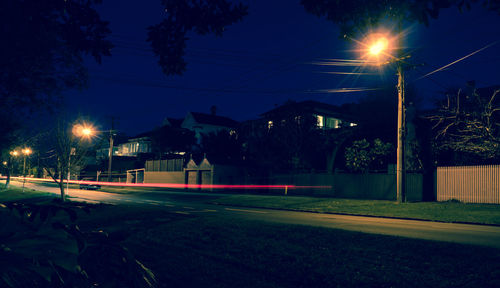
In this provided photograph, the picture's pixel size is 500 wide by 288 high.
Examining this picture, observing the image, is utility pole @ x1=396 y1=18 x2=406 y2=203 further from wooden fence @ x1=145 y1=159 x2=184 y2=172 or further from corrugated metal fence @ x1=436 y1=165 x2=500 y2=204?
wooden fence @ x1=145 y1=159 x2=184 y2=172

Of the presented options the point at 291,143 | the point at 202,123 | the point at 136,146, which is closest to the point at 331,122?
the point at 291,143

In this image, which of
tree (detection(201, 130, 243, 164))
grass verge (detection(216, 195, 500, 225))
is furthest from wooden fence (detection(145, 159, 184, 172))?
grass verge (detection(216, 195, 500, 225))

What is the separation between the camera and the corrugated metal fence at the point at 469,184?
19411mm

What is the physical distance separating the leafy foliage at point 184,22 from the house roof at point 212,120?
61936 millimetres

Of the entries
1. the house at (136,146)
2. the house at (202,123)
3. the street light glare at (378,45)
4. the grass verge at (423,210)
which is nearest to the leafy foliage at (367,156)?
the grass verge at (423,210)

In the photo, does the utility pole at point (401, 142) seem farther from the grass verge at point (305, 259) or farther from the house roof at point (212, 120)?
the house roof at point (212, 120)

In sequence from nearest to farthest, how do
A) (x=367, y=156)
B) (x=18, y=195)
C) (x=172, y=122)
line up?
(x=367, y=156) < (x=18, y=195) < (x=172, y=122)

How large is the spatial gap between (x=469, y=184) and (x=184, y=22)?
69.8ft

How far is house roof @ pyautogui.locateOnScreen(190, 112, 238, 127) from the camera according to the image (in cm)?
6662

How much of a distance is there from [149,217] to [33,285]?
11.9 meters

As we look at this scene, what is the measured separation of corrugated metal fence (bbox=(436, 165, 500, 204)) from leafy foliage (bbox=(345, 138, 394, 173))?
6.40 meters

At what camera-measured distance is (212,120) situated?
225 feet

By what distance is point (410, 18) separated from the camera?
3.41 metres

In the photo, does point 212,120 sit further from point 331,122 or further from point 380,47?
point 380,47
